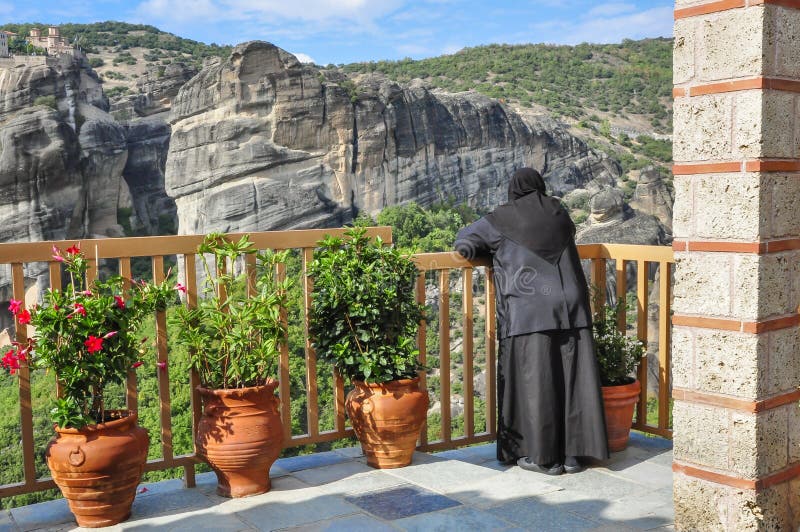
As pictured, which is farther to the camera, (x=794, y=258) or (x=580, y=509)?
(x=580, y=509)

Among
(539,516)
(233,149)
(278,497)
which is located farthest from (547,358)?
(233,149)

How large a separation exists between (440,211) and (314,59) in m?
18.7

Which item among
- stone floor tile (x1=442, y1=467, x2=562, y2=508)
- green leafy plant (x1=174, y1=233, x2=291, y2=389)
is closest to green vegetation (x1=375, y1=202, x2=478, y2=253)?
stone floor tile (x1=442, y1=467, x2=562, y2=508)

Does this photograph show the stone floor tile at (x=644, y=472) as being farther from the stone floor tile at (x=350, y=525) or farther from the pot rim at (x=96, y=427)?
the pot rim at (x=96, y=427)

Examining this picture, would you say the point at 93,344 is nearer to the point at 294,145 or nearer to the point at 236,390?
the point at 236,390

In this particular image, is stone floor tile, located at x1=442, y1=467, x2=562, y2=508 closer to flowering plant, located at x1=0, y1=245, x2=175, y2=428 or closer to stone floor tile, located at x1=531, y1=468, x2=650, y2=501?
stone floor tile, located at x1=531, y1=468, x2=650, y2=501

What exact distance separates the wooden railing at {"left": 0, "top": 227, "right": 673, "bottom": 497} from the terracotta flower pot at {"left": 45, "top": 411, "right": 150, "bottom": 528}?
214 mm

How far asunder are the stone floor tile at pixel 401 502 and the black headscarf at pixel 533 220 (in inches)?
43.4

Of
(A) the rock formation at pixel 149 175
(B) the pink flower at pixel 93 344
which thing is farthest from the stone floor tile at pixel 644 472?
(A) the rock formation at pixel 149 175

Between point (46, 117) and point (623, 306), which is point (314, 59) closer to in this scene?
point (46, 117)

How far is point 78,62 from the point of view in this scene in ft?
155

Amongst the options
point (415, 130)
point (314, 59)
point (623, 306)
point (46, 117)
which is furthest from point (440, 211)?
point (623, 306)

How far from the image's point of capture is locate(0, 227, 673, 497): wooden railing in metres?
2.88

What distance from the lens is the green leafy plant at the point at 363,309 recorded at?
131 inches
